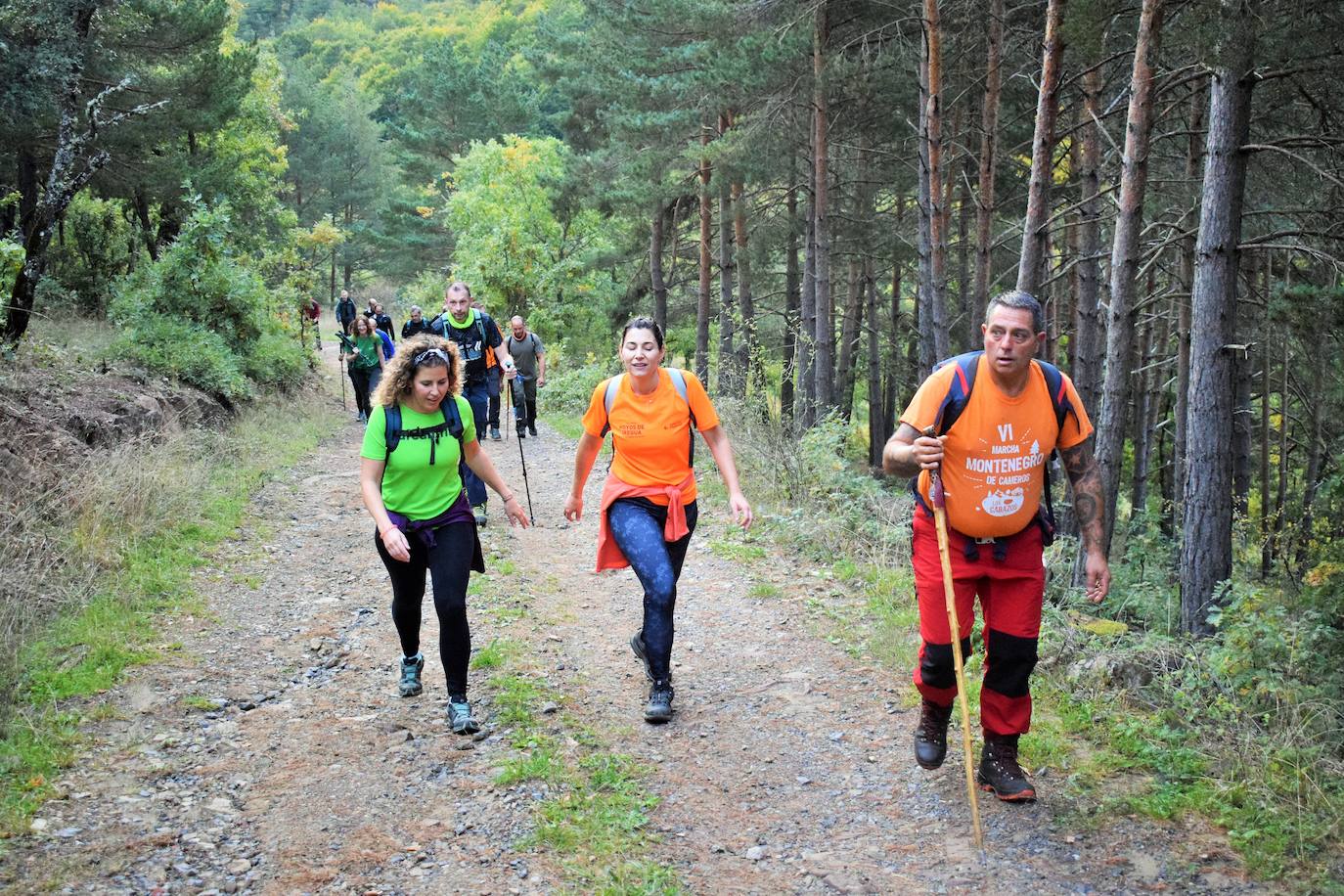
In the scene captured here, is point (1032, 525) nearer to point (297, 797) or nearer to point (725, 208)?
point (297, 797)

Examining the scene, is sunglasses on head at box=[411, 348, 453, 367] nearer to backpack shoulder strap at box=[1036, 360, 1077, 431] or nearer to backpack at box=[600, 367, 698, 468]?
backpack at box=[600, 367, 698, 468]

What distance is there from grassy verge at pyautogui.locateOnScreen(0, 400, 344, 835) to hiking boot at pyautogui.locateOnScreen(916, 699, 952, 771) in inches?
146

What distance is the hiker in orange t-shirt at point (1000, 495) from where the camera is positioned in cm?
390

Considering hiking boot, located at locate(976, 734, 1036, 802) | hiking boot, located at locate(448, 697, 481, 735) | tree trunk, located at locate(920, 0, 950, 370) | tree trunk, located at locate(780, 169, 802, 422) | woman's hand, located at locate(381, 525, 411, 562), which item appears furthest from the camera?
tree trunk, located at locate(780, 169, 802, 422)

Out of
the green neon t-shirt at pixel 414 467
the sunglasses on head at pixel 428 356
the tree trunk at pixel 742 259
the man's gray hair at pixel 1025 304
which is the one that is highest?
the tree trunk at pixel 742 259

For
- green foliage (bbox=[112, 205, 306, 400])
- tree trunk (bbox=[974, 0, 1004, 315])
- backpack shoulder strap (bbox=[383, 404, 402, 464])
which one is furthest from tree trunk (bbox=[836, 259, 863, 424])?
backpack shoulder strap (bbox=[383, 404, 402, 464])

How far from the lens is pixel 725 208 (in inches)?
805

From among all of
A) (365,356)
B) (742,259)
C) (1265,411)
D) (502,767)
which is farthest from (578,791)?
(742,259)

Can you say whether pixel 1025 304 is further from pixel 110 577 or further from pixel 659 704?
pixel 110 577

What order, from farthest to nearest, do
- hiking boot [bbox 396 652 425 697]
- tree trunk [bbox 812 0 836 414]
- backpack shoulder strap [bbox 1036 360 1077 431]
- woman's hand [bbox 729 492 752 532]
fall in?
tree trunk [bbox 812 0 836 414], hiking boot [bbox 396 652 425 697], woman's hand [bbox 729 492 752 532], backpack shoulder strap [bbox 1036 360 1077 431]

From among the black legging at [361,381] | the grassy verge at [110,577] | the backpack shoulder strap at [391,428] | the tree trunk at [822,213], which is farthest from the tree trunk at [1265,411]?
the black legging at [361,381]

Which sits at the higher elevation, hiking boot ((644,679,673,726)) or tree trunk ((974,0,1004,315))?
tree trunk ((974,0,1004,315))

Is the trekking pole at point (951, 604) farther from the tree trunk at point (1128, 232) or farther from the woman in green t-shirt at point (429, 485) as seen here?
the tree trunk at point (1128, 232)

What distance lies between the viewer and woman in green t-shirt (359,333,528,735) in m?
4.91
